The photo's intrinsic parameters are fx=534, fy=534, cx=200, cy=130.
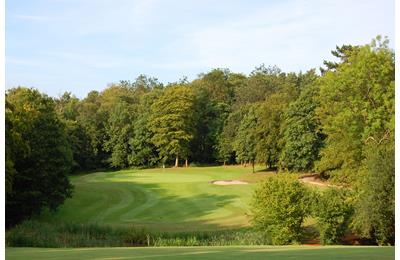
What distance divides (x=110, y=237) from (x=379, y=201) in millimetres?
13288

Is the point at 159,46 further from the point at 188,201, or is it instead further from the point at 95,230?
the point at 188,201

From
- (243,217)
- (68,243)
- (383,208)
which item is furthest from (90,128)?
(383,208)

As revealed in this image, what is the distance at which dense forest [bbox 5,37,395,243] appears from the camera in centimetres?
A: 2597

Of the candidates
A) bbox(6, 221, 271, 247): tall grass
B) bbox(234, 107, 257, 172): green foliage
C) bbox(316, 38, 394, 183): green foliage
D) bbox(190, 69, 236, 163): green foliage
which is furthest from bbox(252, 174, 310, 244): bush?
bbox(190, 69, 236, 163): green foliage

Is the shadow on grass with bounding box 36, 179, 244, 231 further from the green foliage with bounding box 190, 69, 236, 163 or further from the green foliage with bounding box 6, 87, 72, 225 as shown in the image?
the green foliage with bounding box 190, 69, 236, 163

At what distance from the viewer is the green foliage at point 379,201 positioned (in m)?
24.2

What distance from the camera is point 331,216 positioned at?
2567 centimetres

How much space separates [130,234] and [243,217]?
8627 mm

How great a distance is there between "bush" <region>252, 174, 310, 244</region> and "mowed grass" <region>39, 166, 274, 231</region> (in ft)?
8.09

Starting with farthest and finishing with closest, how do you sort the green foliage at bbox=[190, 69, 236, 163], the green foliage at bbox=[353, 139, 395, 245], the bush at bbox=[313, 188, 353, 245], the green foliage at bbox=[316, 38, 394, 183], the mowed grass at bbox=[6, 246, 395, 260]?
1. the green foliage at bbox=[190, 69, 236, 163]
2. the green foliage at bbox=[316, 38, 394, 183]
3. the bush at bbox=[313, 188, 353, 245]
4. the green foliage at bbox=[353, 139, 395, 245]
5. the mowed grass at bbox=[6, 246, 395, 260]

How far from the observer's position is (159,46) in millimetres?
17500

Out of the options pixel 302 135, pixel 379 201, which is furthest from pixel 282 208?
pixel 302 135

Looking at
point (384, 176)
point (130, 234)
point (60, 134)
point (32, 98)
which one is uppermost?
point (32, 98)

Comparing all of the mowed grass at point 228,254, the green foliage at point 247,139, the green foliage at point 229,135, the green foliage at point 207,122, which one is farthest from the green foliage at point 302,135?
the mowed grass at point 228,254
